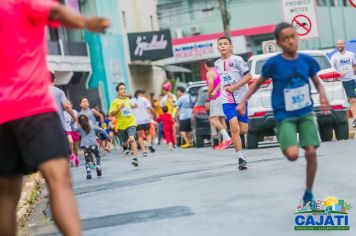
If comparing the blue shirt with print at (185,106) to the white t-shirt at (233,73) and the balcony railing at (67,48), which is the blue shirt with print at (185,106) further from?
the balcony railing at (67,48)

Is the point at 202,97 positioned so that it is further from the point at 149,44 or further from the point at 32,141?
the point at 149,44

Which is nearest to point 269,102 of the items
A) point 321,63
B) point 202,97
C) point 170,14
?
point 321,63

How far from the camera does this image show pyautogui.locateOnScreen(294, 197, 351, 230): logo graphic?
23.7 feet

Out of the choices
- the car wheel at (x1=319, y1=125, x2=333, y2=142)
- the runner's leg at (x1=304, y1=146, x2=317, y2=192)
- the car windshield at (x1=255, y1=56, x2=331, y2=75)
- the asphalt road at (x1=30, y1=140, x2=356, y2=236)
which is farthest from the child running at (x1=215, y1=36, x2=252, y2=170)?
the car wheel at (x1=319, y1=125, x2=333, y2=142)

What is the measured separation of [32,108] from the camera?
5746 millimetres

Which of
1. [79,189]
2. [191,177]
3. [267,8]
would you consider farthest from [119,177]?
[267,8]

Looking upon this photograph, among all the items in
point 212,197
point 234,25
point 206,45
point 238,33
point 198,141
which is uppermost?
point 234,25

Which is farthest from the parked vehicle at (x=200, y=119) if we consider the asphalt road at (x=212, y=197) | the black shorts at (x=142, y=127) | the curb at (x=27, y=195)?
the asphalt road at (x=212, y=197)

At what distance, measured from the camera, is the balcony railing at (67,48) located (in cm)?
4025

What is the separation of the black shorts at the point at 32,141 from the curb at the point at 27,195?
5288 millimetres

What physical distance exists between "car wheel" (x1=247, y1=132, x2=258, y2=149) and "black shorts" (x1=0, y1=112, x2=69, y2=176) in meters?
12.6

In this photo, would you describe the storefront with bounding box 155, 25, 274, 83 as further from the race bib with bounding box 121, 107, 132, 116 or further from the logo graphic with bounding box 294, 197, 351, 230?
the logo graphic with bounding box 294, 197, 351, 230

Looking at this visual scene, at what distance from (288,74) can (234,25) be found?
6002cm

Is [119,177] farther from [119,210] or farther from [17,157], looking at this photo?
[17,157]
